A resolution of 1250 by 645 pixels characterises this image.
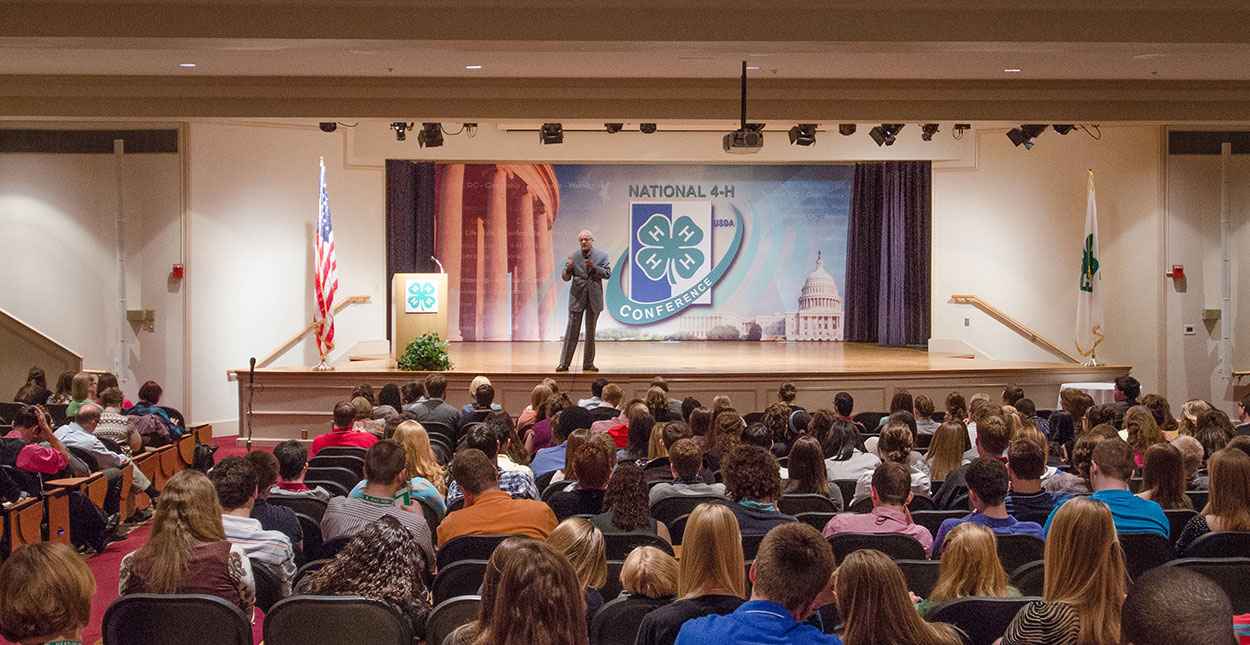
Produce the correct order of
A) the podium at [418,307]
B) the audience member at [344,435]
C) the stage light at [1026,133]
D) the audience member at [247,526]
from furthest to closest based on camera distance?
the podium at [418,307] → the stage light at [1026,133] → the audience member at [344,435] → the audience member at [247,526]

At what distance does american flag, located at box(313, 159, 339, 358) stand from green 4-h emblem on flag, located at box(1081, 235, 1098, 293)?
9.21m

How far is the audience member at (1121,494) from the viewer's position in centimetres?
411

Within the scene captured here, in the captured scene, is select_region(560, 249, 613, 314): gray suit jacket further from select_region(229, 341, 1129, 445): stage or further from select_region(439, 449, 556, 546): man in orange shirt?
select_region(439, 449, 556, 546): man in orange shirt

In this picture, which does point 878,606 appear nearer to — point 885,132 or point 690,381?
point 690,381

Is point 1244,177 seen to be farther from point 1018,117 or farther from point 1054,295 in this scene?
point 1018,117

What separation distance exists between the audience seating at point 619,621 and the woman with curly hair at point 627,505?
0.94 meters

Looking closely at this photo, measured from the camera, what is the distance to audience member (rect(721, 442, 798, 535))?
13.6ft

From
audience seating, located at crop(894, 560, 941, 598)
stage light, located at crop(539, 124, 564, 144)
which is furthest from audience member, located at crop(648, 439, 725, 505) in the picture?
stage light, located at crop(539, 124, 564, 144)

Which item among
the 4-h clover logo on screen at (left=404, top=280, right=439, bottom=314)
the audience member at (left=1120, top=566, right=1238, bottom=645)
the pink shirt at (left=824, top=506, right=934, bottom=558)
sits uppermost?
the 4-h clover logo on screen at (left=404, top=280, right=439, bottom=314)

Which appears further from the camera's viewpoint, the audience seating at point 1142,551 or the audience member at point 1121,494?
the audience member at point 1121,494

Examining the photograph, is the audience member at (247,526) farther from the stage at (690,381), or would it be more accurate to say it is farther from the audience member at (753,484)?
the stage at (690,381)

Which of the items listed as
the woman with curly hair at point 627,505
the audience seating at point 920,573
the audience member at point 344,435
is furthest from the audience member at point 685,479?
the audience member at point 344,435

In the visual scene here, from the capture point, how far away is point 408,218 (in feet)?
50.6

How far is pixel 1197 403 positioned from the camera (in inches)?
259
